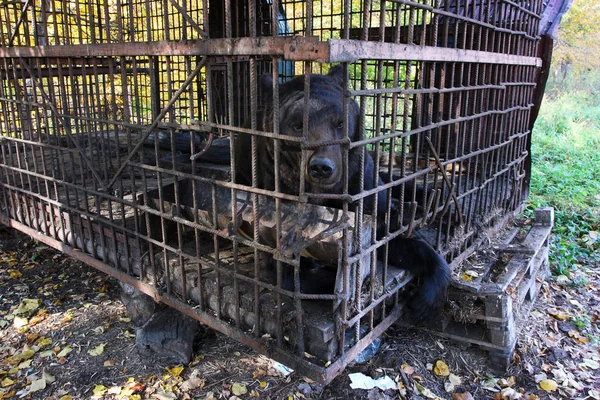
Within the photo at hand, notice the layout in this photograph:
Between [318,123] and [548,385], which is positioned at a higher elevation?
[318,123]

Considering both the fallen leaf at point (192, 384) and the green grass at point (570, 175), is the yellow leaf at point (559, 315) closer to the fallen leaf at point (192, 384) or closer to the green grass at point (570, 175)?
the green grass at point (570, 175)

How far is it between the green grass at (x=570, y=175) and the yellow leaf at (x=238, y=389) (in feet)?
12.0

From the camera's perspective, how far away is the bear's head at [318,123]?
249 centimetres

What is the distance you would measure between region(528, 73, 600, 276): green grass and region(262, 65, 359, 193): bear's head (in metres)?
3.58

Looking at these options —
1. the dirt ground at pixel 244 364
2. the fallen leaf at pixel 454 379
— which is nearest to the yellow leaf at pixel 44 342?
the dirt ground at pixel 244 364

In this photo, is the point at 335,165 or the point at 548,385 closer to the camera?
the point at 335,165

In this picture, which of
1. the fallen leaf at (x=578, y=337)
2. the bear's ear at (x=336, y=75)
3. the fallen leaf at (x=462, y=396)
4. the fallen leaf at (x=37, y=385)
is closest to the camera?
the bear's ear at (x=336, y=75)

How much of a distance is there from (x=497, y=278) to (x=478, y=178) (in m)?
0.96

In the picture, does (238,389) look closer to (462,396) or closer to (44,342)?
(462,396)

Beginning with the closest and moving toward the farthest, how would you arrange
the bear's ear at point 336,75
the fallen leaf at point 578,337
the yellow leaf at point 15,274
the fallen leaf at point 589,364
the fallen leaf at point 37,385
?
the bear's ear at point 336,75
the fallen leaf at point 37,385
the fallen leaf at point 589,364
the fallen leaf at point 578,337
the yellow leaf at point 15,274

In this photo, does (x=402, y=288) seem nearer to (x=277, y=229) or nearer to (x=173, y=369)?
(x=277, y=229)

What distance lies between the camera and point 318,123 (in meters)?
2.81

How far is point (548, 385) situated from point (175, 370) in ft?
8.73

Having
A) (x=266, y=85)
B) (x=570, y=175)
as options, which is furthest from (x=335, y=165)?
(x=570, y=175)
